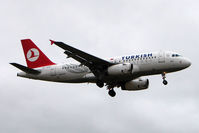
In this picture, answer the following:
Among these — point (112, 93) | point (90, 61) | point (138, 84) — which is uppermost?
point (90, 61)

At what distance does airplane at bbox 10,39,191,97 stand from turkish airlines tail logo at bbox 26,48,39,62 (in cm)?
78

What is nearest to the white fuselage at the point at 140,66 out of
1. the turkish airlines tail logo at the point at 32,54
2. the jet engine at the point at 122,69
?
the jet engine at the point at 122,69

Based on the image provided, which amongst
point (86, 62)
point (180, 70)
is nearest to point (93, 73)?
point (86, 62)

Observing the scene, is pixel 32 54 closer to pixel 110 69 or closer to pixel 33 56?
pixel 33 56

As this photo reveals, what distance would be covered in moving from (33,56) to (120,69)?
1397cm

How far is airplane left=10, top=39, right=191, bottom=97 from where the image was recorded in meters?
53.3

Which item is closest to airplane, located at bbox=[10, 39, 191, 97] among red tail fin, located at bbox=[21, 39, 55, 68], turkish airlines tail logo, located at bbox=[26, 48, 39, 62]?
red tail fin, located at bbox=[21, 39, 55, 68]

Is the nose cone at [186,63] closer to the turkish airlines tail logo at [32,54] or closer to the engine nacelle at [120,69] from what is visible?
the engine nacelle at [120,69]

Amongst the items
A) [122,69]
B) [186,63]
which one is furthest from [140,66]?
[186,63]

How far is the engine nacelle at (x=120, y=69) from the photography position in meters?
53.0

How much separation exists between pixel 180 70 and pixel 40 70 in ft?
57.5

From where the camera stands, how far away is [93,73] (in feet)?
182

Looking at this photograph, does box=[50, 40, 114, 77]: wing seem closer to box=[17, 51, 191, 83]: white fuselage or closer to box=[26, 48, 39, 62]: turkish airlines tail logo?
box=[17, 51, 191, 83]: white fuselage

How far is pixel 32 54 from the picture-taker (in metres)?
62.2
